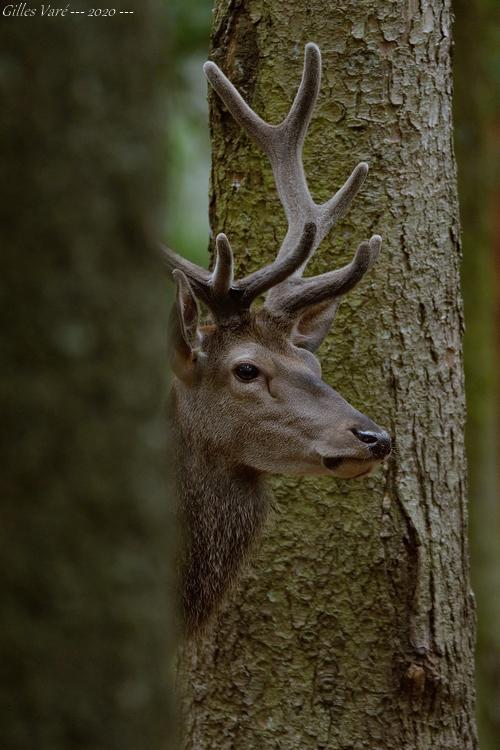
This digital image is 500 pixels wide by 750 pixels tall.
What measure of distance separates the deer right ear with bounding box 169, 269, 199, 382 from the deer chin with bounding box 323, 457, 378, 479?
74 centimetres

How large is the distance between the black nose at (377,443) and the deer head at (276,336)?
2.2 inches

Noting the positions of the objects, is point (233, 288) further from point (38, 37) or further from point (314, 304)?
point (38, 37)

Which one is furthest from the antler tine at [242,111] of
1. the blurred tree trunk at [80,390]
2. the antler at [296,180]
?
the blurred tree trunk at [80,390]

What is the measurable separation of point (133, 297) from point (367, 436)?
225cm

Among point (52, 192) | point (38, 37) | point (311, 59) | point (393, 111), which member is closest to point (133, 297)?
point (52, 192)

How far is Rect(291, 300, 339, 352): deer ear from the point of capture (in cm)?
439

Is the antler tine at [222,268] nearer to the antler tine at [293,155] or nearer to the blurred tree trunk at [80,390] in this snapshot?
the antler tine at [293,155]

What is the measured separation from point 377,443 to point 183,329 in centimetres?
91

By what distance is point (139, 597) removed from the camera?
66.6 inches

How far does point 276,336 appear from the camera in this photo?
4375 mm

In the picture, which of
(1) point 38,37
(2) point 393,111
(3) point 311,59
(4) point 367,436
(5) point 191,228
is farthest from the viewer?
(5) point 191,228

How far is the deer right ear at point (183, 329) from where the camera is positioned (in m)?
4.02

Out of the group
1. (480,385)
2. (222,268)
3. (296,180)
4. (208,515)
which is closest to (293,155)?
(296,180)

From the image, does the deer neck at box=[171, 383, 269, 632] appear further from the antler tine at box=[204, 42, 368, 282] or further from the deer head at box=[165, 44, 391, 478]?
the antler tine at box=[204, 42, 368, 282]
